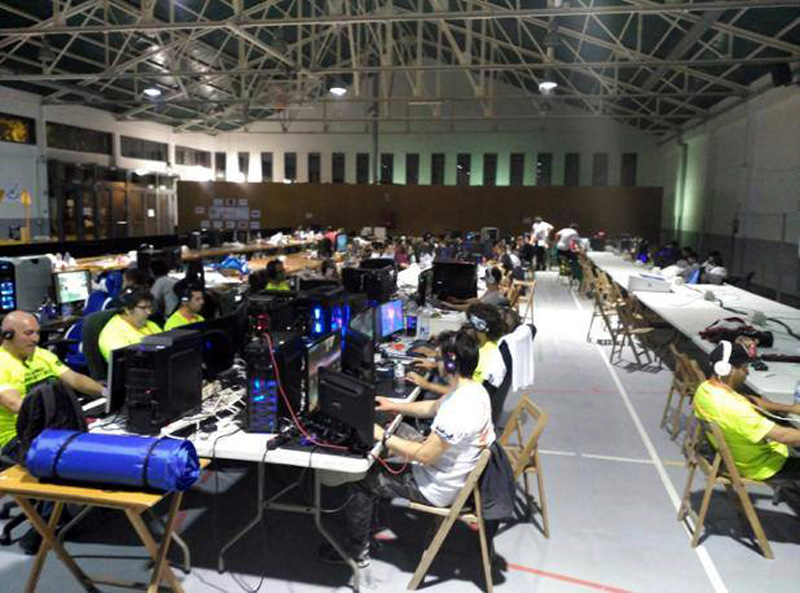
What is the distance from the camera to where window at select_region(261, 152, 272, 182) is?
25.6 meters

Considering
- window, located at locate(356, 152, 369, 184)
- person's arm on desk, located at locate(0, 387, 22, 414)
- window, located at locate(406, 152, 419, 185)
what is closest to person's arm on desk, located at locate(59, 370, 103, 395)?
person's arm on desk, located at locate(0, 387, 22, 414)

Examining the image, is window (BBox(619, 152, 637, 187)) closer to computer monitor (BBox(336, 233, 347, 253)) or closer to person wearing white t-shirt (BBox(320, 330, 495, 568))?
computer monitor (BBox(336, 233, 347, 253))

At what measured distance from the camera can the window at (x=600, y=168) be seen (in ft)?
77.3

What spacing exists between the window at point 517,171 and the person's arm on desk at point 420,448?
21.6 meters

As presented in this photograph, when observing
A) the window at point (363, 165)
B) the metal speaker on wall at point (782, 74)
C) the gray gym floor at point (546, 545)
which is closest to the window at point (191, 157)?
the window at point (363, 165)

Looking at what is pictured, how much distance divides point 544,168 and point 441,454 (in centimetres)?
2200

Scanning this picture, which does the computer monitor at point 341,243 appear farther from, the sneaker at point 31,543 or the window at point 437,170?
the sneaker at point 31,543

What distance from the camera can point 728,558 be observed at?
12.0 feet

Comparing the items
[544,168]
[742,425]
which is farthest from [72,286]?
[544,168]

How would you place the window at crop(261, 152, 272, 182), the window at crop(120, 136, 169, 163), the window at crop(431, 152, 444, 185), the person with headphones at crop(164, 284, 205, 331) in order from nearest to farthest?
1. the person with headphones at crop(164, 284, 205, 331)
2. the window at crop(120, 136, 169, 163)
3. the window at crop(431, 152, 444, 185)
4. the window at crop(261, 152, 272, 182)

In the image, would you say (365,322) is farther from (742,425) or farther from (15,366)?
(742,425)

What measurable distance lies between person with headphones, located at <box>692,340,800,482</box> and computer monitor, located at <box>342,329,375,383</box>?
6.77 feet

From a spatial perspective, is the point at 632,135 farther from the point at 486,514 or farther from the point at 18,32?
the point at 486,514

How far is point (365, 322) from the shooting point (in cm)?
501
